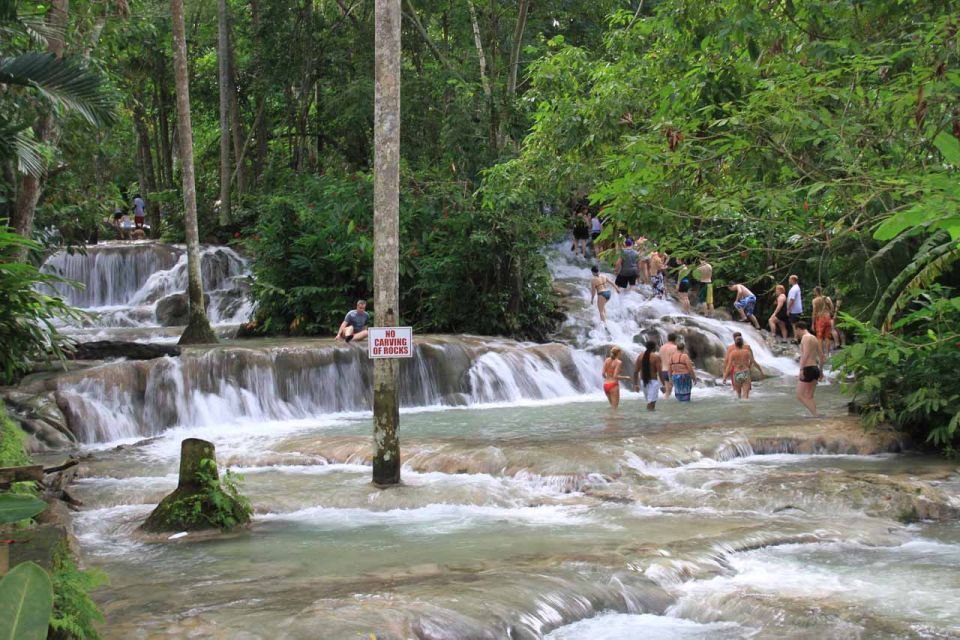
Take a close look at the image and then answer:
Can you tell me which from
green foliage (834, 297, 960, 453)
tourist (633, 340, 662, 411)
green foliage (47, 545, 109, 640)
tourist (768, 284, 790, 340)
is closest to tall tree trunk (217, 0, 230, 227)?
tourist (768, 284, 790, 340)

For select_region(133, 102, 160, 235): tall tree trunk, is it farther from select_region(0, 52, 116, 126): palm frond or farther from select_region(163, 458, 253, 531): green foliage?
select_region(163, 458, 253, 531): green foliage

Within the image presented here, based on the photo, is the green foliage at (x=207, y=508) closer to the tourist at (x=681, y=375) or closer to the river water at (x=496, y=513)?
the river water at (x=496, y=513)

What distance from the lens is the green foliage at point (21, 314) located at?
1232 cm

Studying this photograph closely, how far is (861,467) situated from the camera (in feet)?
40.1

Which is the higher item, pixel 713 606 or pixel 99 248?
pixel 99 248

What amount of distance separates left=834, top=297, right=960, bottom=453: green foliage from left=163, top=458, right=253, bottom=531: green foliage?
25.7ft

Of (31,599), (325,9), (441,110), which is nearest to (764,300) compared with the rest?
(441,110)

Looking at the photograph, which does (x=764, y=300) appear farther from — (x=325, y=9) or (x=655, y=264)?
(x=325, y=9)

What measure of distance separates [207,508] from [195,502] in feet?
0.44

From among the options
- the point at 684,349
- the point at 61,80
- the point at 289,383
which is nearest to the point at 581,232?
the point at 684,349

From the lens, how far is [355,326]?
19.9 metres

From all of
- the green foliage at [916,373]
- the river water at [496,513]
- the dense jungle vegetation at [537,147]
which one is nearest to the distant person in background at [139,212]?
the dense jungle vegetation at [537,147]

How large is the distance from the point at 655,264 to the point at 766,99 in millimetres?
19056

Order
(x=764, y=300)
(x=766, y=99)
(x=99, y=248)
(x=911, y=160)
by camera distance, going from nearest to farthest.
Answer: (x=766, y=99) → (x=911, y=160) → (x=99, y=248) → (x=764, y=300)
